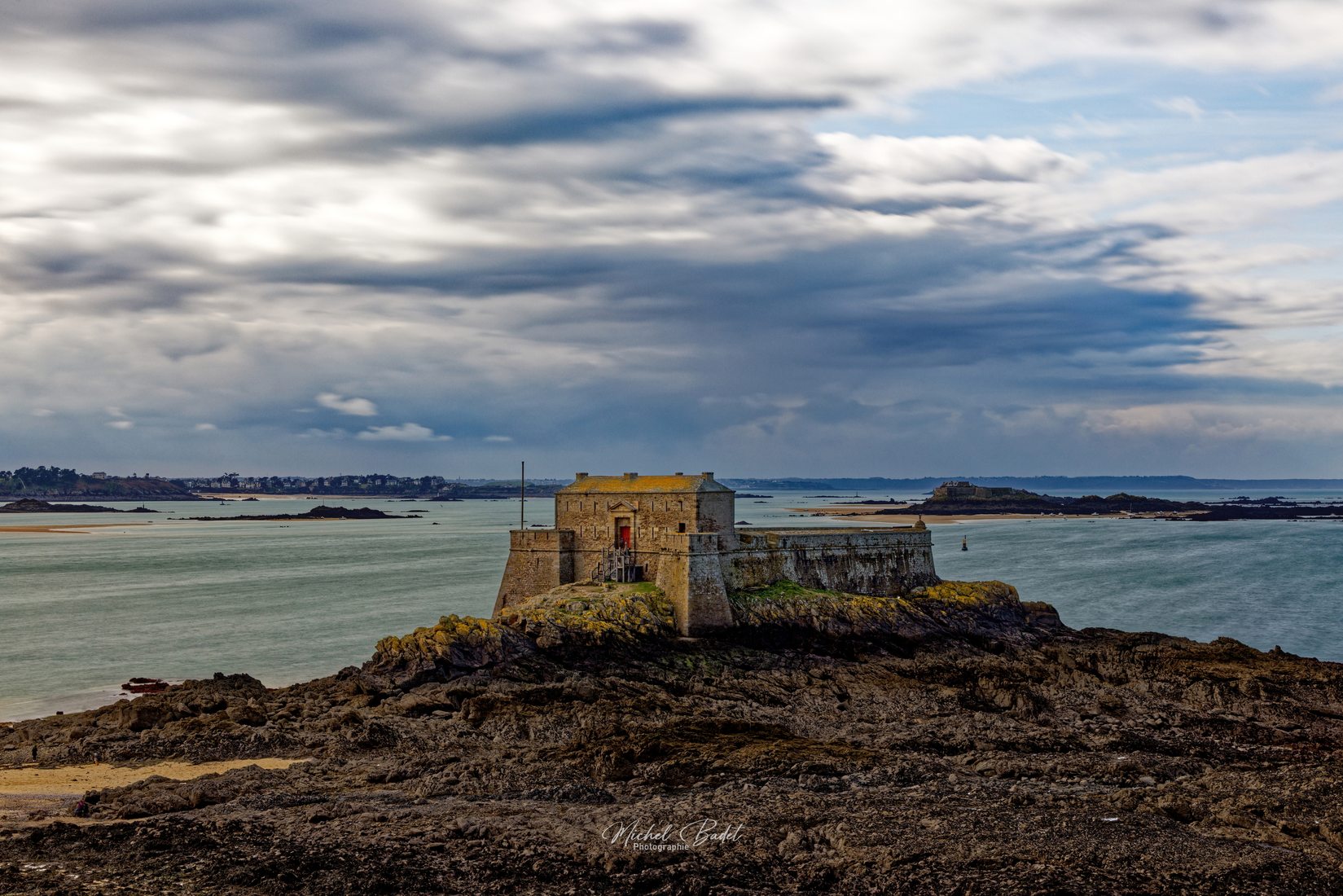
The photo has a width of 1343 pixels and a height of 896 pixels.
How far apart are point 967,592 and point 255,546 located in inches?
2661

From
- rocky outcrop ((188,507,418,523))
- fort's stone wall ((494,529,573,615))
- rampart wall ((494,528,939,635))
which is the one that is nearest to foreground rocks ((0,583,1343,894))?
rampart wall ((494,528,939,635))

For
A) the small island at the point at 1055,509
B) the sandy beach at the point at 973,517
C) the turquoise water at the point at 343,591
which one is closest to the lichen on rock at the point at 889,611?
the turquoise water at the point at 343,591

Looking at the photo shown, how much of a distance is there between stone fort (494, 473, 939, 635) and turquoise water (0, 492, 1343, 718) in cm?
702

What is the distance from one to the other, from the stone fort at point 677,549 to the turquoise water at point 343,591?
702cm

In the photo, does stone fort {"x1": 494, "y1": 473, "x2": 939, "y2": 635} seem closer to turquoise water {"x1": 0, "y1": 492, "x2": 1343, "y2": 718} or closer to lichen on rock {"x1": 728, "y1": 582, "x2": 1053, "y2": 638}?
lichen on rock {"x1": 728, "y1": 582, "x2": 1053, "y2": 638}

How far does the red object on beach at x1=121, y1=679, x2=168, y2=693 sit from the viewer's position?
30203 millimetres

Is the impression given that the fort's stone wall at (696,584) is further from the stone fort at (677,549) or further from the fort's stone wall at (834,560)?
the fort's stone wall at (834,560)

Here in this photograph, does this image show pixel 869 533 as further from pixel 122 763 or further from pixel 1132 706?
pixel 122 763

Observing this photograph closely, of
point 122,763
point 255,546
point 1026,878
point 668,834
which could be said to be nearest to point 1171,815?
point 1026,878

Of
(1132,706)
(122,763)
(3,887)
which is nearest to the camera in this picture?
(3,887)

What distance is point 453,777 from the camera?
20281mm

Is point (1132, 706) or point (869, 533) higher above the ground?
point (869, 533)

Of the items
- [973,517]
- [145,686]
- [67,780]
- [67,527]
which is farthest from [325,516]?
[67,780]

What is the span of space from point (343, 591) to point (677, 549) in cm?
2883
